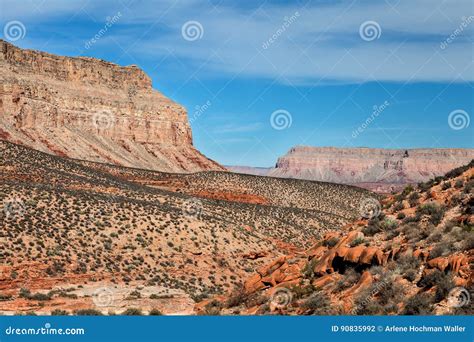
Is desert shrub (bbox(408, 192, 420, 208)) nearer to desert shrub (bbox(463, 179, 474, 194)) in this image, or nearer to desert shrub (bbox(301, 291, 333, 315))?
desert shrub (bbox(463, 179, 474, 194))

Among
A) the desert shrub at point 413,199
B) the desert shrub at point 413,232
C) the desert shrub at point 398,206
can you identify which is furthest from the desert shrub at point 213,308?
the desert shrub at point 413,199

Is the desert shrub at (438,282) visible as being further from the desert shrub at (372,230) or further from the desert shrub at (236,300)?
the desert shrub at (236,300)

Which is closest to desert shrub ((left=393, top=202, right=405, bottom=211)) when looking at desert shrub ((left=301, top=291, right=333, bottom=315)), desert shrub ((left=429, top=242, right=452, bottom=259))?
desert shrub ((left=429, top=242, right=452, bottom=259))

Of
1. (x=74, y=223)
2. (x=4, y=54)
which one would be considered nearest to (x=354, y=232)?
(x=74, y=223)

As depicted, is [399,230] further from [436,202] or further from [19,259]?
[19,259]

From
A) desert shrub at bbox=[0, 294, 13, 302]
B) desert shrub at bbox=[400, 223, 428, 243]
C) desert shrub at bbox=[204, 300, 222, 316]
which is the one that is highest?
desert shrub at bbox=[0, 294, 13, 302]

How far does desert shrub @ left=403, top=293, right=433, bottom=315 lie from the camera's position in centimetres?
1460

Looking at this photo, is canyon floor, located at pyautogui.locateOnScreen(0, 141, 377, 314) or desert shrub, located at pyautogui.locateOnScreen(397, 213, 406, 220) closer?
desert shrub, located at pyautogui.locateOnScreen(397, 213, 406, 220)

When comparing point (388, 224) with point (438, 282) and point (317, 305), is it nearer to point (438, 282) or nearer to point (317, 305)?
point (317, 305)

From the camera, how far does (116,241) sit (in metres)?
38.4

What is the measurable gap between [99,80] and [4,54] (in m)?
25.3

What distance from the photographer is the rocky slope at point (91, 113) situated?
110000 mm

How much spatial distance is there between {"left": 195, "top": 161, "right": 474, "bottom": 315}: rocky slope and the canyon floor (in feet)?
15.2

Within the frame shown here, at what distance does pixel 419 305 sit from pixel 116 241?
26385mm
